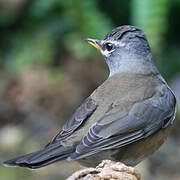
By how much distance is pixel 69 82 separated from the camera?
28.3 ft

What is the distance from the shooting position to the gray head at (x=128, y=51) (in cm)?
552

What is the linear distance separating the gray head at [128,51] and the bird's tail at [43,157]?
48.5 inches

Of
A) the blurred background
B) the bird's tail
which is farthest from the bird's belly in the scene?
the blurred background

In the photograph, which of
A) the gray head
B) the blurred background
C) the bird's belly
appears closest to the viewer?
the bird's belly

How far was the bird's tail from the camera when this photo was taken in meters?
4.51

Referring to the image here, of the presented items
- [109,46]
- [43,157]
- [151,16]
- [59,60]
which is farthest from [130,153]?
[59,60]

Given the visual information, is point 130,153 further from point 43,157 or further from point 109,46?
point 109,46

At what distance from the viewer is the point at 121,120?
4.87m

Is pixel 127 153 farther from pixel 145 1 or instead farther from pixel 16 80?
pixel 16 80

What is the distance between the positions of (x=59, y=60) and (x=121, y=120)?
14.6 ft

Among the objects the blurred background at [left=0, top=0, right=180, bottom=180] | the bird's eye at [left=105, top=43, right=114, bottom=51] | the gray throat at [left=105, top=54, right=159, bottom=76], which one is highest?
the blurred background at [left=0, top=0, right=180, bottom=180]

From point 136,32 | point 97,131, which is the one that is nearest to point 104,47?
point 136,32

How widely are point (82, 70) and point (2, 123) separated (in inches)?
56.0

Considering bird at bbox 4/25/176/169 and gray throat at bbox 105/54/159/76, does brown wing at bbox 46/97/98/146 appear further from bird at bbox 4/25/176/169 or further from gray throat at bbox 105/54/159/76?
gray throat at bbox 105/54/159/76
